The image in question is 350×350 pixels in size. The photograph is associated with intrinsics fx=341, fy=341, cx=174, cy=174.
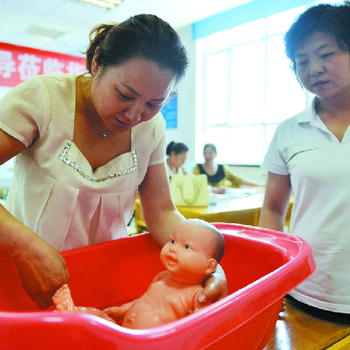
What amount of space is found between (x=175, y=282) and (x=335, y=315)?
1.34 ft

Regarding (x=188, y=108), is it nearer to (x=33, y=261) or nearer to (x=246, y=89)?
(x=246, y=89)

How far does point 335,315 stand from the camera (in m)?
0.85

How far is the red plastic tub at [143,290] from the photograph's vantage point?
359 mm

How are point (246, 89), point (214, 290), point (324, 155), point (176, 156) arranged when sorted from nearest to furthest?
point (214, 290) < point (324, 155) < point (176, 156) < point (246, 89)

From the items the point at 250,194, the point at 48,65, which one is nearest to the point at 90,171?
the point at 250,194

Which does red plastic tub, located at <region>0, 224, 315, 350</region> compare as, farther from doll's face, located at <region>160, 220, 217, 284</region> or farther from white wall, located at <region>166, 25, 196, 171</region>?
white wall, located at <region>166, 25, 196, 171</region>

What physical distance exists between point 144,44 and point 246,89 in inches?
211

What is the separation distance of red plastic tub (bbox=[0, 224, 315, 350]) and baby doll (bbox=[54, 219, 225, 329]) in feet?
0.31

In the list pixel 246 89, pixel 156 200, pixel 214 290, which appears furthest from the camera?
pixel 246 89

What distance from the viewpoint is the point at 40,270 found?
60 centimetres

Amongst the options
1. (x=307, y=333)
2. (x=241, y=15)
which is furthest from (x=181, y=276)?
(x=241, y=15)

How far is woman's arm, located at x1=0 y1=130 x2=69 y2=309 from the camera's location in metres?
0.60

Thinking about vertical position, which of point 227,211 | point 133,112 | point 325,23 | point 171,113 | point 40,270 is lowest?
point 227,211

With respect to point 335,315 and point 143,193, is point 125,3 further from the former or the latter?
point 335,315
